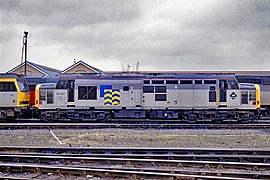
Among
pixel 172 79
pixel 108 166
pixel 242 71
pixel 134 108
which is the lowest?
pixel 108 166

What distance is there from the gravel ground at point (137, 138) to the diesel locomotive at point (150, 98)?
4751 mm

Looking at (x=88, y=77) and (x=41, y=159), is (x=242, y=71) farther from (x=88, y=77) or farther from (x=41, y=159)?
(x=41, y=159)

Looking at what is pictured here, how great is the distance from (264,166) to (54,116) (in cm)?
1669

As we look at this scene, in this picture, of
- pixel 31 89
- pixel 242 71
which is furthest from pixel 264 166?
pixel 242 71

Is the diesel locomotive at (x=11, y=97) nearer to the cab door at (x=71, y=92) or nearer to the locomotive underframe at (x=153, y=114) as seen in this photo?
the locomotive underframe at (x=153, y=114)

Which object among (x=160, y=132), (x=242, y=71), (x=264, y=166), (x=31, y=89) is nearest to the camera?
(x=264, y=166)

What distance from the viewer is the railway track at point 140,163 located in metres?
8.12

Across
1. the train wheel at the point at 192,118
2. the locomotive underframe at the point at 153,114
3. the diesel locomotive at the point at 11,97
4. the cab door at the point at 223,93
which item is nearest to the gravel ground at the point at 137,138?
the train wheel at the point at 192,118

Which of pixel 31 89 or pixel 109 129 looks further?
pixel 31 89

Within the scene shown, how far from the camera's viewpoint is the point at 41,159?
992 cm

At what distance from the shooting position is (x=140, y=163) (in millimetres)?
9500

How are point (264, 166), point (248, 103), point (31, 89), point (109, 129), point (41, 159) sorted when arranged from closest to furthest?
point (264, 166) → point (41, 159) → point (109, 129) → point (248, 103) → point (31, 89)

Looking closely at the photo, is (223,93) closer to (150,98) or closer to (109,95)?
(150,98)

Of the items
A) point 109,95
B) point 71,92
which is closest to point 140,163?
point 109,95
